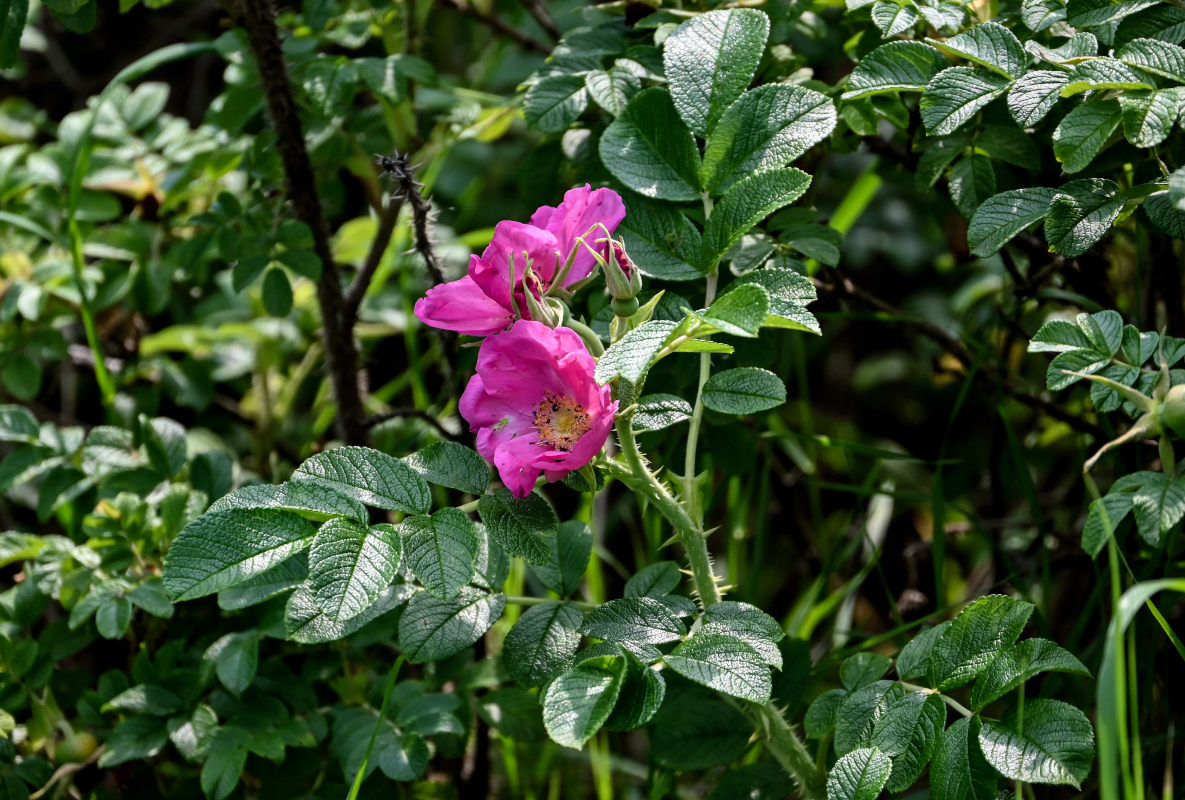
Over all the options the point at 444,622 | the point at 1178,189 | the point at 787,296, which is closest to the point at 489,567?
the point at 444,622

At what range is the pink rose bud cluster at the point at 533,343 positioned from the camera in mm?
918

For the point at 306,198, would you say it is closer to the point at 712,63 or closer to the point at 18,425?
the point at 18,425

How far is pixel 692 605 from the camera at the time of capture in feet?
3.38

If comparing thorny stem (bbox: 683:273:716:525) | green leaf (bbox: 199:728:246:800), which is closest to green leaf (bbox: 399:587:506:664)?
thorny stem (bbox: 683:273:716:525)

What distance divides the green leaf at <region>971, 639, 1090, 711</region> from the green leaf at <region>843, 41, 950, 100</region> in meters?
0.58

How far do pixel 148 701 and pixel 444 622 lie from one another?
18.9 inches

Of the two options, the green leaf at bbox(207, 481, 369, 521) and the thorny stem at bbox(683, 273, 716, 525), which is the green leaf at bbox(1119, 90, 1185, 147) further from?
the green leaf at bbox(207, 481, 369, 521)

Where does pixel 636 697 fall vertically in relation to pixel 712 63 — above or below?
below

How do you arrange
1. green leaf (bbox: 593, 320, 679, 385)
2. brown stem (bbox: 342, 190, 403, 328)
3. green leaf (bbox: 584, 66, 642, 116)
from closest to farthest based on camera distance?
green leaf (bbox: 593, 320, 679, 385) → green leaf (bbox: 584, 66, 642, 116) → brown stem (bbox: 342, 190, 403, 328)

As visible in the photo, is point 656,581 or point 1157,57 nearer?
point 1157,57

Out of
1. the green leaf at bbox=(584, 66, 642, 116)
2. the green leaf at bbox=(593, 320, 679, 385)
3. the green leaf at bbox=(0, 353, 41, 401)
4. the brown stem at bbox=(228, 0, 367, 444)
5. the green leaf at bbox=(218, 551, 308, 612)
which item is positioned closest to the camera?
the green leaf at bbox=(593, 320, 679, 385)

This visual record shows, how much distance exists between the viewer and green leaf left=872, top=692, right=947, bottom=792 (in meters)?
0.93

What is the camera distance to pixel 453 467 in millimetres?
1022

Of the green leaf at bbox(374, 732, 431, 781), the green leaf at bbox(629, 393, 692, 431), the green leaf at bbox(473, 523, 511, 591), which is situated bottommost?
the green leaf at bbox(374, 732, 431, 781)
